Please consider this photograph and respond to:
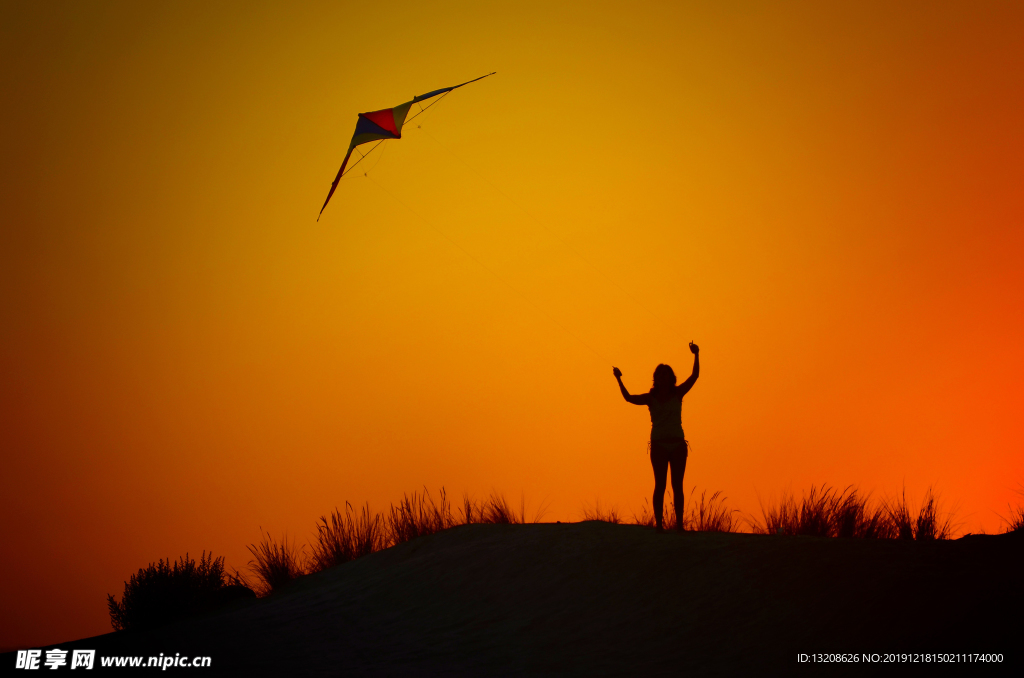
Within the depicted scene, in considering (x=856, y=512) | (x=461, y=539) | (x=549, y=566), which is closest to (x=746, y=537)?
(x=549, y=566)

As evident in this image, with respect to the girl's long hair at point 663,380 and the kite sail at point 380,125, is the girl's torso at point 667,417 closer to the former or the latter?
the girl's long hair at point 663,380

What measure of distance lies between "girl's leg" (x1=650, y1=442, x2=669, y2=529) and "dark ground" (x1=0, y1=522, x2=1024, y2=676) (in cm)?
37

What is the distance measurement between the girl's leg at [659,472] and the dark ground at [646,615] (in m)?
0.37

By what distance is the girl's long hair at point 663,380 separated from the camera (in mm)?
8875

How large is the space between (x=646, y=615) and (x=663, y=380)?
266 cm

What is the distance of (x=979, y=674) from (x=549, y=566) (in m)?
4.49

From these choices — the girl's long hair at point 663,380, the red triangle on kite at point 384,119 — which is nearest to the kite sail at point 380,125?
the red triangle on kite at point 384,119

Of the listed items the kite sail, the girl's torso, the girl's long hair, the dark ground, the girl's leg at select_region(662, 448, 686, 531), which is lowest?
the dark ground

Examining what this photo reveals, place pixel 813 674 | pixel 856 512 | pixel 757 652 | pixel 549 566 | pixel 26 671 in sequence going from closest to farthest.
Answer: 1. pixel 813 674
2. pixel 757 652
3. pixel 26 671
4. pixel 549 566
5. pixel 856 512

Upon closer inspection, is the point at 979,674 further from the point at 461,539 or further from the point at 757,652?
the point at 461,539

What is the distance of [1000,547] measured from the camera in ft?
23.3

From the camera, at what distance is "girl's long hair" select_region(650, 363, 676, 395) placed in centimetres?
888

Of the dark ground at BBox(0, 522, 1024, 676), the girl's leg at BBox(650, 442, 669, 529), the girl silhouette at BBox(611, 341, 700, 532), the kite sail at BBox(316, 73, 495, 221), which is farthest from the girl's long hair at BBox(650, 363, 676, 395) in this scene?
the kite sail at BBox(316, 73, 495, 221)

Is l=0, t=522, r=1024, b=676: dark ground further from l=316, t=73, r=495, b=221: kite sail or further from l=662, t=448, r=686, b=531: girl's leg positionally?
l=316, t=73, r=495, b=221: kite sail
